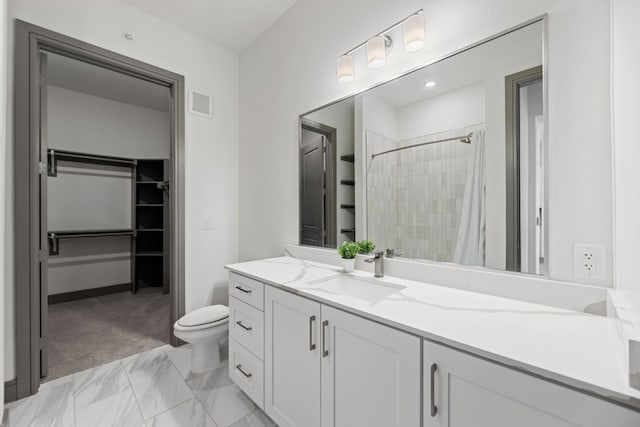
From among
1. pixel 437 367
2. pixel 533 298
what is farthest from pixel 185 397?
pixel 533 298

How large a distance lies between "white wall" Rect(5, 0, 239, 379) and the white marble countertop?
1.58m

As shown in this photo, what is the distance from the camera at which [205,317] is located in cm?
205

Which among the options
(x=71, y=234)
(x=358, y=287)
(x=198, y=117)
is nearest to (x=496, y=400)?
(x=358, y=287)

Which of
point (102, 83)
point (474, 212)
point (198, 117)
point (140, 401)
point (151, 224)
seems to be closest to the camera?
point (474, 212)

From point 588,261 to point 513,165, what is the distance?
43cm

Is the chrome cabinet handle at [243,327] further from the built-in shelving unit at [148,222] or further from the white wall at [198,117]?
the built-in shelving unit at [148,222]

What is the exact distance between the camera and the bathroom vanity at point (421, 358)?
634mm

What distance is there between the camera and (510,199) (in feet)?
3.83

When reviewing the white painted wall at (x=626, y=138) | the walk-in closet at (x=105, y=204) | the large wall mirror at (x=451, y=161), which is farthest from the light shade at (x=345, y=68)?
the walk-in closet at (x=105, y=204)

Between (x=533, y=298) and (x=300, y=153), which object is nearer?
(x=533, y=298)

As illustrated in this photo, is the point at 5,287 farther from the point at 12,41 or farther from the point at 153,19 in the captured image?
the point at 153,19

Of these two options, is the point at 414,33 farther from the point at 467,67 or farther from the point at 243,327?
the point at 243,327

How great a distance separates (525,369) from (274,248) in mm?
1934

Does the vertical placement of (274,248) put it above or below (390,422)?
above
